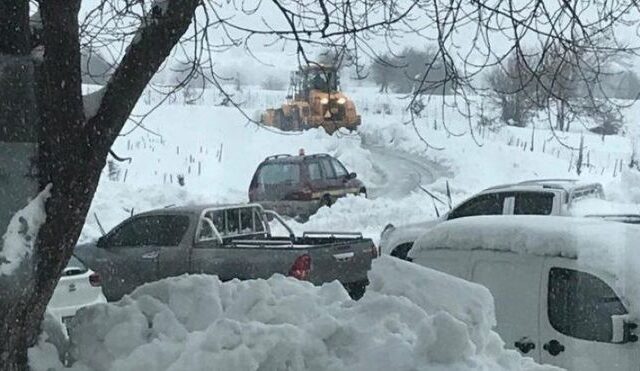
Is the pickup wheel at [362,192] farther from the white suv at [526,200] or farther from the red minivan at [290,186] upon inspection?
the white suv at [526,200]

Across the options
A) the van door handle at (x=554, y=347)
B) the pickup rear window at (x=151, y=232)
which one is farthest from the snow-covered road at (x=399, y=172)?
the van door handle at (x=554, y=347)

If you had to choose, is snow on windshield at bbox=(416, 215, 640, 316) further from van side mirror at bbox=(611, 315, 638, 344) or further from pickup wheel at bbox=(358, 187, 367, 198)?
pickup wheel at bbox=(358, 187, 367, 198)

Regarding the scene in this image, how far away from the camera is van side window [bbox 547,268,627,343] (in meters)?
5.95

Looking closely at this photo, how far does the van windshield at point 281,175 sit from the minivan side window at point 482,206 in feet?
25.2

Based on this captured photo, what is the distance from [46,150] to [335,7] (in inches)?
138

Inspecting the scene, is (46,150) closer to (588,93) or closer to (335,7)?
(335,7)

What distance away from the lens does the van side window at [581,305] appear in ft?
19.5

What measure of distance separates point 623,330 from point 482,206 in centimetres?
696

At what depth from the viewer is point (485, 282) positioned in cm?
663

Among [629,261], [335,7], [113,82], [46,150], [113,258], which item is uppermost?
[335,7]

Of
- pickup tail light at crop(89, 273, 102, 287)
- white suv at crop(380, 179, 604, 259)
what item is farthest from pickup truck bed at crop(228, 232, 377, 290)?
pickup tail light at crop(89, 273, 102, 287)

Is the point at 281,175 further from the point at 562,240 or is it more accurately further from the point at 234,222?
the point at 562,240

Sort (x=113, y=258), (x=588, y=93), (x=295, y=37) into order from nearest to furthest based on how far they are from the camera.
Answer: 1. (x=295, y=37)
2. (x=588, y=93)
3. (x=113, y=258)

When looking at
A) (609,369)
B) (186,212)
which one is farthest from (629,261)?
(186,212)
